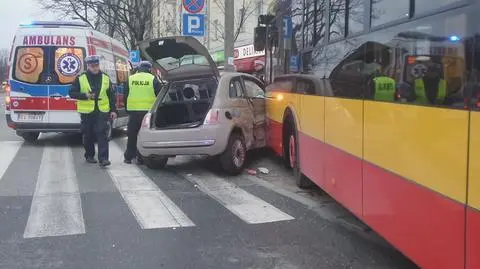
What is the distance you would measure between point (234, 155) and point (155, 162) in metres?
1.33

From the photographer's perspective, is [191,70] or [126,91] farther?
[126,91]

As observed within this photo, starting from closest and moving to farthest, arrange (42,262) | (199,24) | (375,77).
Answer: (375,77), (42,262), (199,24)

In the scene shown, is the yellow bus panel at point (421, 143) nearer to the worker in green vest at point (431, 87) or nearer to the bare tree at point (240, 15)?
the worker in green vest at point (431, 87)

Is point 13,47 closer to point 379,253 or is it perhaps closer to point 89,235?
point 89,235

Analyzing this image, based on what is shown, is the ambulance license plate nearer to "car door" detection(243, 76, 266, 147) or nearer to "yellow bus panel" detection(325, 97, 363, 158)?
"car door" detection(243, 76, 266, 147)

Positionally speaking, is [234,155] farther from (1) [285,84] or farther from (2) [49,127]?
(2) [49,127]

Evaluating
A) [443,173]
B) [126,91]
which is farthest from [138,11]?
[443,173]

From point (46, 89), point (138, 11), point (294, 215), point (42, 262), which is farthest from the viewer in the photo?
point (138, 11)

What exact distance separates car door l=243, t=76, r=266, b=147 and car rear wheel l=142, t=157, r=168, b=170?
1.55m

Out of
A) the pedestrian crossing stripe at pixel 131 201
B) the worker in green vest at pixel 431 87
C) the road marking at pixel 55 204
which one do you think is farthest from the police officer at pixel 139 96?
the worker in green vest at pixel 431 87

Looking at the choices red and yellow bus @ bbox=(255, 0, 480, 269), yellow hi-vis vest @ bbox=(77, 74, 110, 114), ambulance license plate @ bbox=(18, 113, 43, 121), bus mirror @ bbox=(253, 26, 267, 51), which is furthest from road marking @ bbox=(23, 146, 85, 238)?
bus mirror @ bbox=(253, 26, 267, 51)

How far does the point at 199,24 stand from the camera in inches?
540

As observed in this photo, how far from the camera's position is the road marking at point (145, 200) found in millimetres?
6027

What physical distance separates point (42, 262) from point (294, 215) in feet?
8.81
